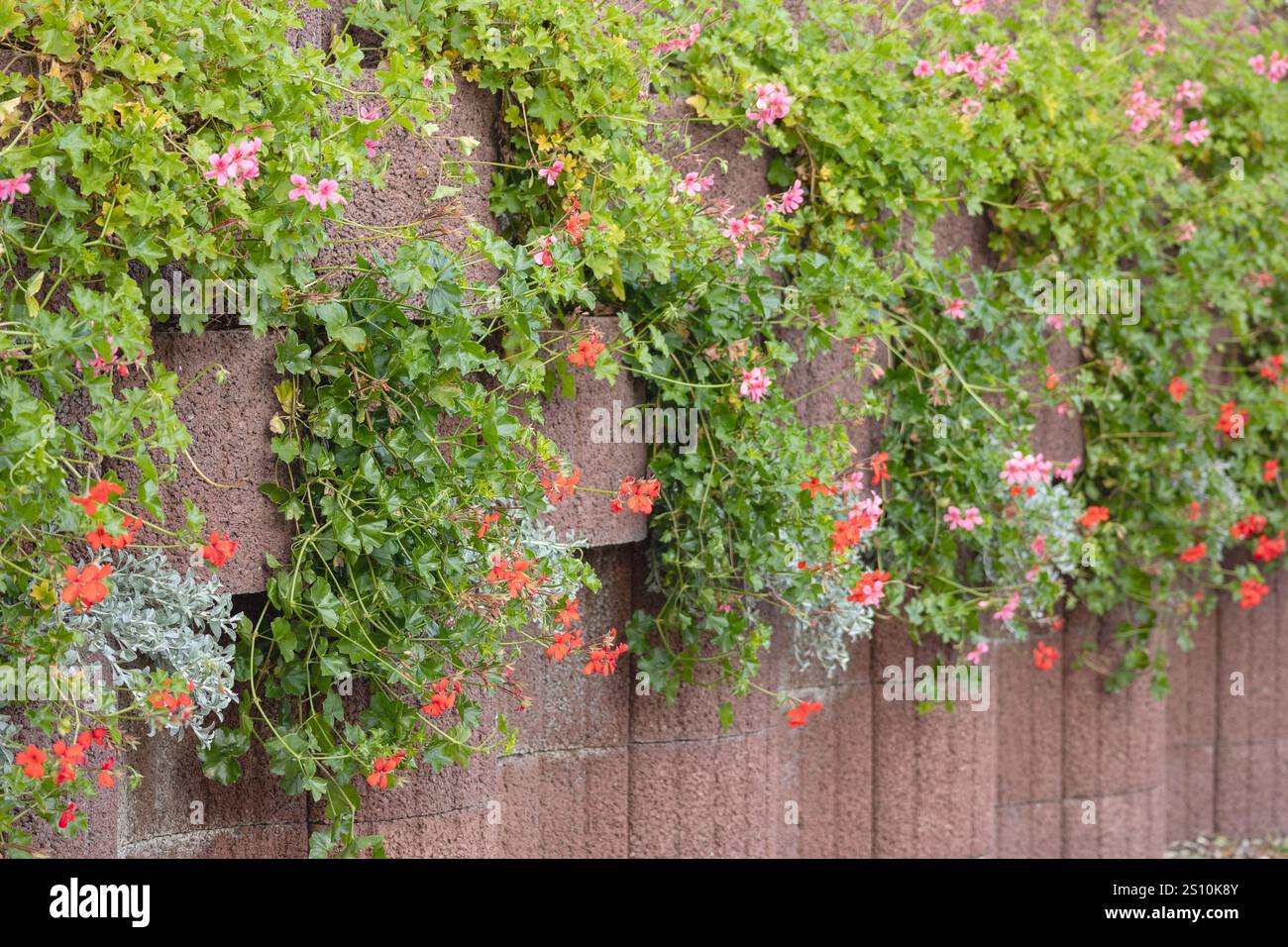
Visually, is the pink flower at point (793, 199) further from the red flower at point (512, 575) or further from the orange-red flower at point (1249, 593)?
the orange-red flower at point (1249, 593)

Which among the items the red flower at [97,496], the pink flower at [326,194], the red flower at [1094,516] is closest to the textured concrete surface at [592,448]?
the pink flower at [326,194]

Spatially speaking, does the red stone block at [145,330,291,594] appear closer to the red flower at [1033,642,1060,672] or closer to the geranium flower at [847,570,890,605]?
the geranium flower at [847,570,890,605]

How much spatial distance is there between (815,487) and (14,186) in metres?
1.83

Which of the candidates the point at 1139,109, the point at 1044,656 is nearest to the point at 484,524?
the point at 1044,656

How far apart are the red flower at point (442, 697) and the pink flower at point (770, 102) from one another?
59.0 inches

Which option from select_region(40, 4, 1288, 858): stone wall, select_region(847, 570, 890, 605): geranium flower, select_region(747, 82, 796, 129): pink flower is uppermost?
select_region(747, 82, 796, 129): pink flower

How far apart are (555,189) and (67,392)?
1171 millimetres

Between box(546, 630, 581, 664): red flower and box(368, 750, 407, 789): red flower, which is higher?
box(546, 630, 581, 664): red flower

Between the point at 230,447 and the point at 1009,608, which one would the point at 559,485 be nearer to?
the point at 230,447

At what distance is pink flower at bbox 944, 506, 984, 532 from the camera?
3.63 m

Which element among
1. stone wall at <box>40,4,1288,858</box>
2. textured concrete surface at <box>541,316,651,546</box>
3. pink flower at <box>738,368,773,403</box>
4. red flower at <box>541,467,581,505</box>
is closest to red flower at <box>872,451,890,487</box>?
stone wall at <box>40,4,1288,858</box>

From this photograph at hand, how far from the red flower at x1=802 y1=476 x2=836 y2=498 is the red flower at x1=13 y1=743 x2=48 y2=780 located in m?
1.74

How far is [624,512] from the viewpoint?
321 centimetres
